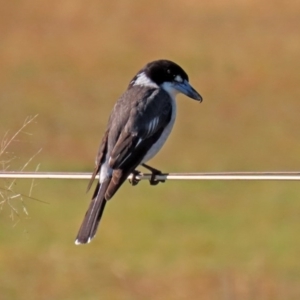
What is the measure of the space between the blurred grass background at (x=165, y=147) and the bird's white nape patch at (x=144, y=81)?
20.0 feet

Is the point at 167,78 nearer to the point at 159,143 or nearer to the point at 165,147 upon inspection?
the point at 159,143

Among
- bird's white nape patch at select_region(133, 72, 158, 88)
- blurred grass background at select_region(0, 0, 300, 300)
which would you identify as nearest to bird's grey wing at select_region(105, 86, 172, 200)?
bird's white nape patch at select_region(133, 72, 158, 88)

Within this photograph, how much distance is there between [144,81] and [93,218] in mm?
1514

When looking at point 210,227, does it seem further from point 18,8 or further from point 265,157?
point 18,8

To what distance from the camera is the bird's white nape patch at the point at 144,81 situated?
9.08m

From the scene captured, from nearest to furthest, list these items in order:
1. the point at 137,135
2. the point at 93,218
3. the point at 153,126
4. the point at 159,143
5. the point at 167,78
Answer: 1. the point at 93,218
2. the point at 137,135
3. the point at 153,126
4. the point at 159,143
5. the point at 167,78

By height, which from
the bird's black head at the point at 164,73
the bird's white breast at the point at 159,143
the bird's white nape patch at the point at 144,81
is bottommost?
the bird's white breast at the point at 159,143

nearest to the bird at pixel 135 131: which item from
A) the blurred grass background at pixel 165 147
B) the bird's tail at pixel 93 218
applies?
the bird's tail at pixel 93 218

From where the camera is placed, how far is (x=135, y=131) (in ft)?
27.5

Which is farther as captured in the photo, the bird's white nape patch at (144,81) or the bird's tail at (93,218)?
the bird's white nape patch at (144,81)

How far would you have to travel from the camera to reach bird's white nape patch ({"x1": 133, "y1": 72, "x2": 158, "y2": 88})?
29.8ft

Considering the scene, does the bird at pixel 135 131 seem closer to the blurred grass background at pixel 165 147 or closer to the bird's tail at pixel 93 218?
the bird's tail at pixel 93 218

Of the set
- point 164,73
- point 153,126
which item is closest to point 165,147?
point 164,73

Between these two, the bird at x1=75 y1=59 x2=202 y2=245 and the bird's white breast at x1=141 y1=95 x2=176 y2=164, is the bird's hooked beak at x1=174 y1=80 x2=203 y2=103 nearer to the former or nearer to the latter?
the bird at x1=75 y1=59 x2=202 y2=245
